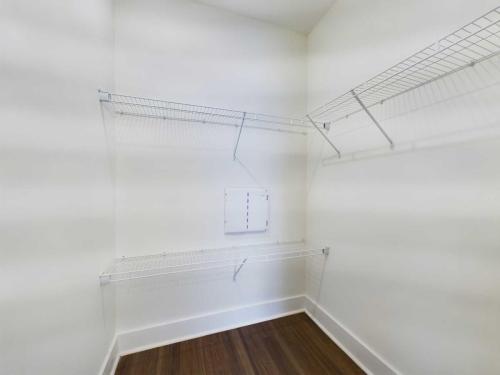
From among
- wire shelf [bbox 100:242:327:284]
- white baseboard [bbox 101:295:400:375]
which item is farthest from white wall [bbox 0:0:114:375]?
white baseboard [bbox 101:295:400:375]

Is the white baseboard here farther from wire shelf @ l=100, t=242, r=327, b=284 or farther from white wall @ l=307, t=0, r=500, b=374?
wire shelf @ l=100, t=242, r=327, b=284

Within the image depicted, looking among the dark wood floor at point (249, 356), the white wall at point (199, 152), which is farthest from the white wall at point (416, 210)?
the white wall at point (199, 152)

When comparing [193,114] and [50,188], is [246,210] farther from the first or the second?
[50,188]

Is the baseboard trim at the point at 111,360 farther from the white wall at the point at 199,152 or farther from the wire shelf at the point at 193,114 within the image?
the wire shelf at the point at 193,114

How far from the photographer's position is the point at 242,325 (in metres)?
1.69

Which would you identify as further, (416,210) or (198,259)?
(198,259)

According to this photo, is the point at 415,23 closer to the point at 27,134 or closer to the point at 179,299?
the point at 27,134

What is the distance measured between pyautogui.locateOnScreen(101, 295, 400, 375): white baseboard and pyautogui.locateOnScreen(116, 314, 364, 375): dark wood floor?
0.04 meters

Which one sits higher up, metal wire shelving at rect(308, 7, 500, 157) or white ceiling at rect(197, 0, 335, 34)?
white ceiling at rect(197, 0, 335, 34)

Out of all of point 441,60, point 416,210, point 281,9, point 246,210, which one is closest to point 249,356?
point 246,210

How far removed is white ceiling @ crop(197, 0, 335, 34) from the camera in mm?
1580

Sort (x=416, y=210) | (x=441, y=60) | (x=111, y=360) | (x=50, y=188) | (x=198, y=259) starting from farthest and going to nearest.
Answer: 1. (x=198, y=259)
2. (x=111, y=360)
3. (x=416, y=210)
4. (x=441, y=60)
5. (x=50, y=188)

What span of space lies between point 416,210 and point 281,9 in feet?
5.70

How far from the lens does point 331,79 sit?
164 cm
